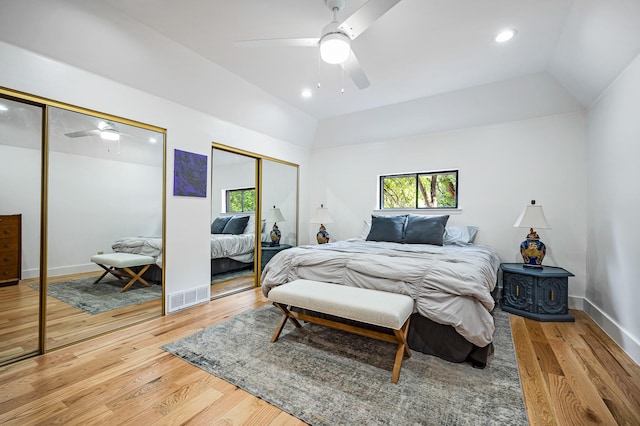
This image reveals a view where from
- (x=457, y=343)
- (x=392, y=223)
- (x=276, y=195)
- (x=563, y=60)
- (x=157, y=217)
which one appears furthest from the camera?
(x=276, y=195)

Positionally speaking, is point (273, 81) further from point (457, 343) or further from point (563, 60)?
point (457, 343)

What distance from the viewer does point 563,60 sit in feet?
8.95

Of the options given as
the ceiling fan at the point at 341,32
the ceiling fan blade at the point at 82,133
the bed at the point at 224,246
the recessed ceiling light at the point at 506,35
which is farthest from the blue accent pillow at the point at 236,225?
the recessed ceiling light at the point at 506,35

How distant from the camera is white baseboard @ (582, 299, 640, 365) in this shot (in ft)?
6.83

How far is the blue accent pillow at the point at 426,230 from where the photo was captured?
3.60 m

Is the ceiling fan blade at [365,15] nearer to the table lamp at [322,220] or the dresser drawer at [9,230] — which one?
the dresser drawer at [9,230]

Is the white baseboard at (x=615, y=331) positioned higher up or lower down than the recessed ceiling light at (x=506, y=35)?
lower down

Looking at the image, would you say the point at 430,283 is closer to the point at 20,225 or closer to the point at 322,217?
the point at 322,217

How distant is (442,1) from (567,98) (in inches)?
89.4

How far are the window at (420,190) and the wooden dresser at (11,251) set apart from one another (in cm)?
422

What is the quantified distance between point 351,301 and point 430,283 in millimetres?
613

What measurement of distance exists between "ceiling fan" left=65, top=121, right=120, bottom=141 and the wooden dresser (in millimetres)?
815

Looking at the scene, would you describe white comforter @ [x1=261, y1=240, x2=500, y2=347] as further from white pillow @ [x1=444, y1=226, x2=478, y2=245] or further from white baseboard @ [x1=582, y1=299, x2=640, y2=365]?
white baseboard @ [x1=582, y1=299, x2=640, y2=365]

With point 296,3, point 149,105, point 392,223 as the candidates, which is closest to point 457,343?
point 392,223
